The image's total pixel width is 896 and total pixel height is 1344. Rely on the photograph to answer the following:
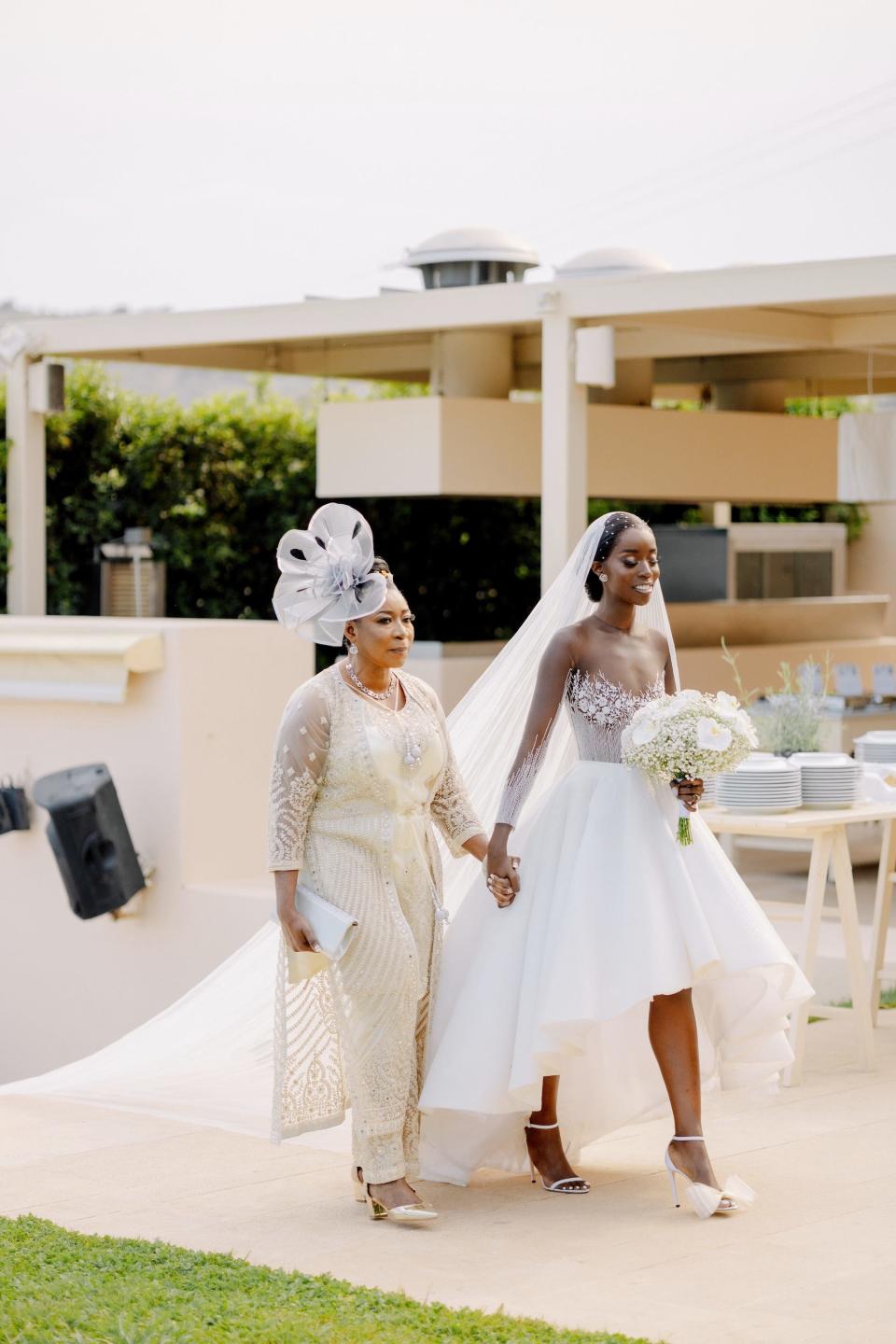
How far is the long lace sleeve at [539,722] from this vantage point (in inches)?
199

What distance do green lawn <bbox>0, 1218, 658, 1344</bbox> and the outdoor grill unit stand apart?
7.38 metres

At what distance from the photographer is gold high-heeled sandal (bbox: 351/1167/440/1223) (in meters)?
4.76

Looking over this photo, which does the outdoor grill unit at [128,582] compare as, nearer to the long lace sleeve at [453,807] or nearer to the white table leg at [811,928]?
the white table leg at [811,928]

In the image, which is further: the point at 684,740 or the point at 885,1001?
the point at 885,1001

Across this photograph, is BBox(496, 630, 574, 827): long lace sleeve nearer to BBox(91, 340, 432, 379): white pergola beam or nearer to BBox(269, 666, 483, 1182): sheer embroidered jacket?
BBox(269, 666, 483, 1182): sheer embroidered jacket

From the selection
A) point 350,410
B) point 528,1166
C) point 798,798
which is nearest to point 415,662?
point 350,410

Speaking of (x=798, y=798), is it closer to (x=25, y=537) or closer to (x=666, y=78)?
(x=25, y=537)

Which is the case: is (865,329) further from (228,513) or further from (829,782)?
(829,782)

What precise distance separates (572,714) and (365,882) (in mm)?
704

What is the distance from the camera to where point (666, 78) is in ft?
88.6

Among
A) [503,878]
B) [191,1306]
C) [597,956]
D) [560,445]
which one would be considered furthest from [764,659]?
[191,1306]

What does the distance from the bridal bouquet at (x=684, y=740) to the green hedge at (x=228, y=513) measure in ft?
26.9

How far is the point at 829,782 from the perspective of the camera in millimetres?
6586

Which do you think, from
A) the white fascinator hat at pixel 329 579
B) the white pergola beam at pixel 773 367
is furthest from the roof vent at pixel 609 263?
the white fascinator hat at pixel 329 579
